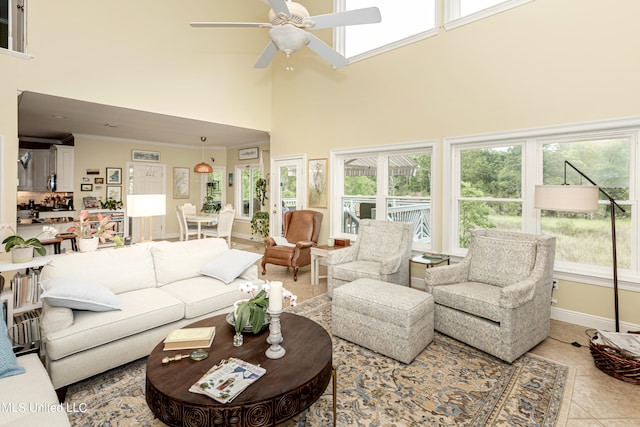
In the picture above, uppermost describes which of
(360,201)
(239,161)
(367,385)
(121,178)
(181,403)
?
(239,161)

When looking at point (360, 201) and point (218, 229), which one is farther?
point (218, 229)

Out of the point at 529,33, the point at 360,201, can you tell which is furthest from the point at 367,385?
the point at 529,33

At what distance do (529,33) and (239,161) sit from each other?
7.05 m

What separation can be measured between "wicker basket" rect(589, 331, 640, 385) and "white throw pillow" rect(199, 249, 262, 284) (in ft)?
9.98

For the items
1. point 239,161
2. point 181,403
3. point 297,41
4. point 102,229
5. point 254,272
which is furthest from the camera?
point 239,161

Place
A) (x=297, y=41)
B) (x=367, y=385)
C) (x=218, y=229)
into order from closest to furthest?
(x=367, y=385) → (x=297, y=41) → (x=218, y=229)

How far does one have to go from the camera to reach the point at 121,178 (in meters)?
7.96

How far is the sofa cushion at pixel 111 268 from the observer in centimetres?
260

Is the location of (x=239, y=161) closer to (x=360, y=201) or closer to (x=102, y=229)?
(x=360, y=201)

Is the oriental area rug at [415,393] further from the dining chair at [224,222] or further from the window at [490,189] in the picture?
the dining chair at [224,222]

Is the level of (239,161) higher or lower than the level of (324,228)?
higher

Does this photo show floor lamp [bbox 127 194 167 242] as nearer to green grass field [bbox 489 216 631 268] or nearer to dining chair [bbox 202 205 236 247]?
dining chair [bbox 202 205 236 247]

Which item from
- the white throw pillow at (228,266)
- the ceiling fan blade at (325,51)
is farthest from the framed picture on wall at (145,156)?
the ceiling fan blade at (325,51)

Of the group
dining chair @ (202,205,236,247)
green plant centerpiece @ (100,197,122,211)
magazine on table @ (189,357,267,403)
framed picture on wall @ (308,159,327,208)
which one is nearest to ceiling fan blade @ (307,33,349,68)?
framed picture on wall @ (308,159,327,208)
